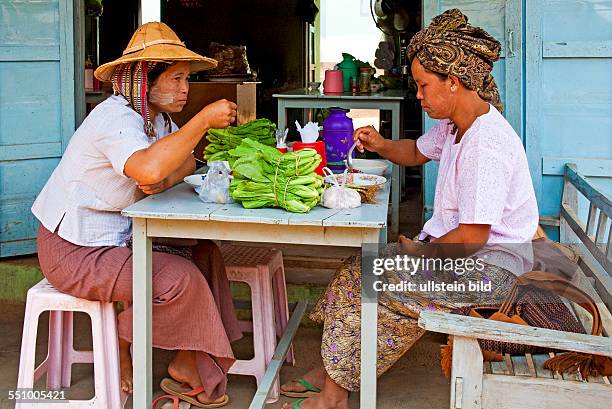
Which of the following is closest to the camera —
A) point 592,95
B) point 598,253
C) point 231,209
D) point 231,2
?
point 231,209

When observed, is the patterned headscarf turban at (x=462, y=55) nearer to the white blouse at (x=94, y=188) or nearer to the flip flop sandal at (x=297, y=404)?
the white blouse at (x=94, y=188)

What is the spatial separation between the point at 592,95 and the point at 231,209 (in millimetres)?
2048

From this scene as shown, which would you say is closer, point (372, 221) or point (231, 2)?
point (372, 221)

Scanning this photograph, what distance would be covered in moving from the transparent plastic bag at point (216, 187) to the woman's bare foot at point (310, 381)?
96 centimetres

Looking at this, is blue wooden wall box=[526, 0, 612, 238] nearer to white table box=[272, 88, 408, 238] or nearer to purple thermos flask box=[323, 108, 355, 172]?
purple thermos flask box=[323, 108, 355, 172]

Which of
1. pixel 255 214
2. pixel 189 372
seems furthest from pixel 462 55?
pixel 189 372

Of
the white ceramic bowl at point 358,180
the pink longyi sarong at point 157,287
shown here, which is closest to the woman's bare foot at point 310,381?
the pink longyi sarong at point 157,287

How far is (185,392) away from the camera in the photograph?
306 cm

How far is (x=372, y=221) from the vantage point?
233 cm

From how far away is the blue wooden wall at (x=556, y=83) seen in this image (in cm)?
363

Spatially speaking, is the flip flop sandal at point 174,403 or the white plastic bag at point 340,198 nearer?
the white plastic bag at point 340,198

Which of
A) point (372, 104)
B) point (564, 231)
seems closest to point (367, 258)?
point (564, 231)

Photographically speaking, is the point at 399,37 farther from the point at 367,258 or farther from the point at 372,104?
the point at 367,258

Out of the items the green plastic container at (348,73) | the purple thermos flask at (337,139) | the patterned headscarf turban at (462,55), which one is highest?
the green plastic container at (348,73)
